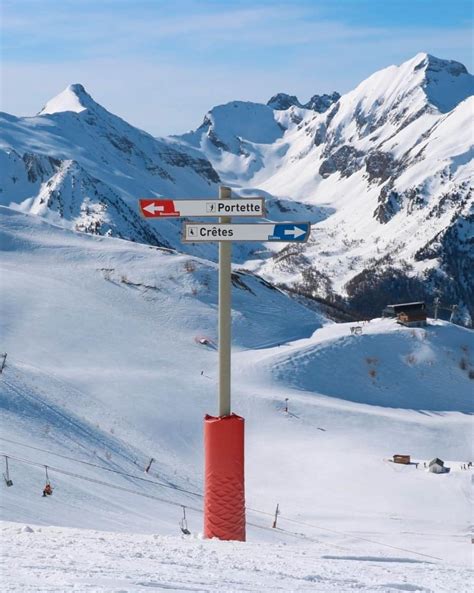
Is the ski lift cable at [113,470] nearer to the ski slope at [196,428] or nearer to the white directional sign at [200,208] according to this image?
the ski slope at [196,428]

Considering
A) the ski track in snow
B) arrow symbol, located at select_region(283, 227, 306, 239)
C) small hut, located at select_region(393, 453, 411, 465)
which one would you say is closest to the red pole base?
the ski track in snow

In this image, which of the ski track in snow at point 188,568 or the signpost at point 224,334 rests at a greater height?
the signpost at point 224,334

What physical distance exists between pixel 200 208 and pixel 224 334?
1.91m

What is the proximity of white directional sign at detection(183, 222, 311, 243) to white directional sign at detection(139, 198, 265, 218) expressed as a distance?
7.5 inches

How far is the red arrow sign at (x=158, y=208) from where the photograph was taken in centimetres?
1266

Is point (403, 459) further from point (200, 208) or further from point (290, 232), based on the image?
point (200, 208)

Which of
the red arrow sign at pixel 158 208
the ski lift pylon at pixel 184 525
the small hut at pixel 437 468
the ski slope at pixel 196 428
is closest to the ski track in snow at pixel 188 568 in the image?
the ski slope at pixel 196 428

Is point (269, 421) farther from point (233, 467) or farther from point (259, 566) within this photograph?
point (259, 566)

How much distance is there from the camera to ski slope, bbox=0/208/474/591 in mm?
10688

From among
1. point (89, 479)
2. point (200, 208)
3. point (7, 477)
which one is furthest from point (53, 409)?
point (200, 208)

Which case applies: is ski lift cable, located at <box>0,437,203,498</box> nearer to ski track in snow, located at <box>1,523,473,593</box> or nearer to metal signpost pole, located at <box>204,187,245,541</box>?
ski track in snow, located at <box>1,523,473,593</box>

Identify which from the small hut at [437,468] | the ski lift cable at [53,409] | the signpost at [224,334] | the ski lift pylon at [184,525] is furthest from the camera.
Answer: the small hut at [437,468]

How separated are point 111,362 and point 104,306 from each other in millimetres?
9091

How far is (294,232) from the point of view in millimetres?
12523
